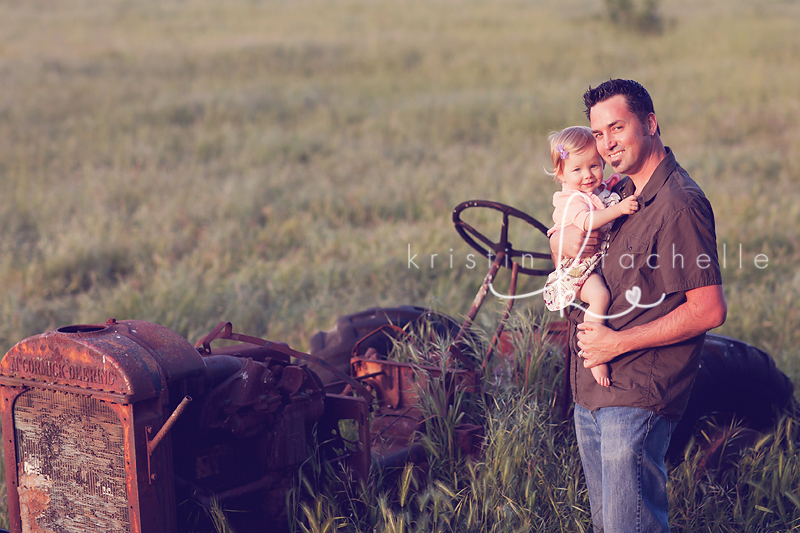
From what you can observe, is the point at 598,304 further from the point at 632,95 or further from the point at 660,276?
the point at 632,95

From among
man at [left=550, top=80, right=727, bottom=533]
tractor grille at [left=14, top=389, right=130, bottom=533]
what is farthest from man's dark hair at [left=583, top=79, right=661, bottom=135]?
tractor grille at [left=14, top=389, right=130, bottom=533]

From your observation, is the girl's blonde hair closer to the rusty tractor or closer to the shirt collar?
the shirt collar

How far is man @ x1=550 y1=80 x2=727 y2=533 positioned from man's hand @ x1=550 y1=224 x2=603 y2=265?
0.12 meters

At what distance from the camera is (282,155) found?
454 inches

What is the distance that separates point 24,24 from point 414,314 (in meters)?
30.0

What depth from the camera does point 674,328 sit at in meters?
2.48

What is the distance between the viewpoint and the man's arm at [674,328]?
2459mm

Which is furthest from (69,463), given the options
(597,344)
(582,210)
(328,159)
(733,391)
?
(328,159)

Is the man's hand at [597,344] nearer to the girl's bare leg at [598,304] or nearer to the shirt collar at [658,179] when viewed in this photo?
the girl's bare leg at [598,304]

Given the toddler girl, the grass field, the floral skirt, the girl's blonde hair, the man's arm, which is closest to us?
the man's arm

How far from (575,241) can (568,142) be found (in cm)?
42

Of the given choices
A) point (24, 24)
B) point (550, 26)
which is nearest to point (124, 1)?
point (24, 24)

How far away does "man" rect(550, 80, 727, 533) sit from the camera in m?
2.47

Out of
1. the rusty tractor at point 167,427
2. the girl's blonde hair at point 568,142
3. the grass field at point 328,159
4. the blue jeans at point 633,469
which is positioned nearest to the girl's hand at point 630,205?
the girl's blonde hair at point 568,142
